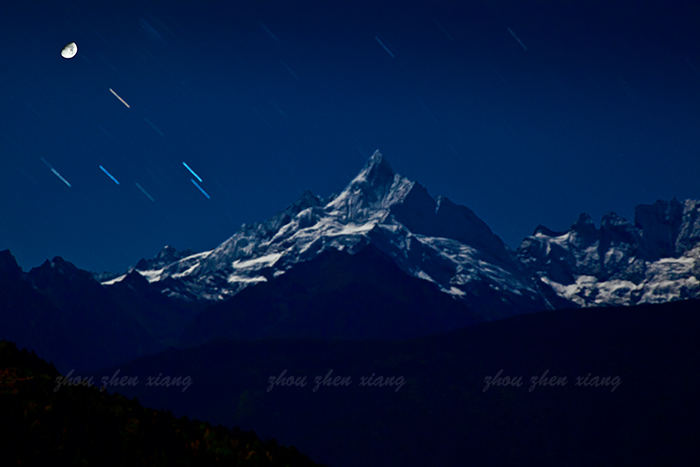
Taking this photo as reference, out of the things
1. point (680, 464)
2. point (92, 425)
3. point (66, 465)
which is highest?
point (680, 464)

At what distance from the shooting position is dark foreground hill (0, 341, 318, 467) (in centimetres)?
1911

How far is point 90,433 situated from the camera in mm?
20531

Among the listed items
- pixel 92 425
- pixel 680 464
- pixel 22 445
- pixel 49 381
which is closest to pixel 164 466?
pixel 92 425

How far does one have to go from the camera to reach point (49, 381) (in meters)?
23.1

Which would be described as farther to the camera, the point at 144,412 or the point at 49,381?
the point at 144,412

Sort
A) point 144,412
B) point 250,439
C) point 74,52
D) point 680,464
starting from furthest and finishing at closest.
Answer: point 680,464 → point 74,52 → point 250,439 → point 144,412

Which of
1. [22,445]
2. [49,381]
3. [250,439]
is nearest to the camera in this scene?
[22,445]

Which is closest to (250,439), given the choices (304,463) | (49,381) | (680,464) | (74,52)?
(304,463)

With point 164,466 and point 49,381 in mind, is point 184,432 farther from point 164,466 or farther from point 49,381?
point 49,381

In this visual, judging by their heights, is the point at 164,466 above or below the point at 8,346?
below

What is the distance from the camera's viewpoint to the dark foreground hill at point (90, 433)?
19.1 meters

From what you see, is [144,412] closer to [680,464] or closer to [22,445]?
[22,445]

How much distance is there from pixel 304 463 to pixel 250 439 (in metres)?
2.68

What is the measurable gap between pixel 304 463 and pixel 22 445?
36.2 feet
